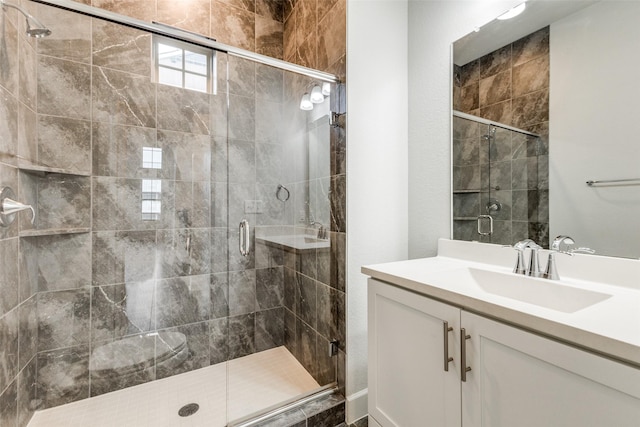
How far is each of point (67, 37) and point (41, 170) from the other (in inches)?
32.5

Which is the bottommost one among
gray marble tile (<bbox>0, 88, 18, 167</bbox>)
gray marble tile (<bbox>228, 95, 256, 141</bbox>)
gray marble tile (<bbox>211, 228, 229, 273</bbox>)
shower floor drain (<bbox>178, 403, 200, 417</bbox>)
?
shower floor drain (<bbox>178, 403, 200, 417</bbox>)

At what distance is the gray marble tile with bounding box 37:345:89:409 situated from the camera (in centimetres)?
158

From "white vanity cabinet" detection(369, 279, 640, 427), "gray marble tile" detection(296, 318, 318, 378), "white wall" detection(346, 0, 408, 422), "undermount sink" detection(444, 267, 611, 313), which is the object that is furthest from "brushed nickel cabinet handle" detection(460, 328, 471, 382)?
"gray marble tile" detection(296, 318, 318, 378)

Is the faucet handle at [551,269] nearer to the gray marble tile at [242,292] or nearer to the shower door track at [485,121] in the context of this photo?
the shower door track at [485,121]

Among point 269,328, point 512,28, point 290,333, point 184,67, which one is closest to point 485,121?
point 512,28

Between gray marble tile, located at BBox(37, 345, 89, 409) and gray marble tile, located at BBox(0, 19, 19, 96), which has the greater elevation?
gray marble tile, located at BBox(0, 19, 19, 96)

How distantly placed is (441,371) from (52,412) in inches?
83.5

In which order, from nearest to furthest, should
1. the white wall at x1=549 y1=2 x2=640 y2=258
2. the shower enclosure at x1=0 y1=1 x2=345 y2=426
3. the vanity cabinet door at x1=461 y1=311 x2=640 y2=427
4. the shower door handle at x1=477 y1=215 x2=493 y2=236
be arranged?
the vanity cabinet door at x1=461 y1=311 x2=640 y2=427, the white wall at x1=549 y1=2 x2=640 y2=258, the shower door handle at x1=477 y1=215 x2=493 y2=236, the shower enclosure at x1=0 y1=1 x2=345 y2=426

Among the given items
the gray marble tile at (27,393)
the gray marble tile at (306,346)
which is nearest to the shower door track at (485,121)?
the gray marble tile at (306,346)

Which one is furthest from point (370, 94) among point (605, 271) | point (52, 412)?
point (52, 412)

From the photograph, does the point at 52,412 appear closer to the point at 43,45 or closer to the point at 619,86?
the point at 43,45

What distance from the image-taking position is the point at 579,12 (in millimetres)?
1053

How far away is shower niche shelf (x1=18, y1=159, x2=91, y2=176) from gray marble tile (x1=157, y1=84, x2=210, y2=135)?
565mm

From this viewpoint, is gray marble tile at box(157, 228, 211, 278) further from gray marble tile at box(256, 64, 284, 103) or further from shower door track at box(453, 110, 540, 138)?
shower door track at box(453, 110, 540, 138)
